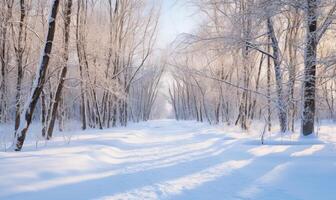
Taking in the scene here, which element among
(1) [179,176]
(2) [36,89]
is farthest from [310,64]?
(2) [36,89]

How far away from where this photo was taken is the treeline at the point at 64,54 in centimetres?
1076

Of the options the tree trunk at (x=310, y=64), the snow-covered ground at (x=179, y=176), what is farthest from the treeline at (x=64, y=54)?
the tree trunk at (x=310, y=64)

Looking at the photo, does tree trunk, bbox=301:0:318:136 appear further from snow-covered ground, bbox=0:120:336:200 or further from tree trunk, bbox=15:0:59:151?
tree trunk, bbox=15:0:59:151

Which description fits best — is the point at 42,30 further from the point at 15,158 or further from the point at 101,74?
the point at 15,158

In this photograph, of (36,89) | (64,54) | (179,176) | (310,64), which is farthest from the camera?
(64,54)

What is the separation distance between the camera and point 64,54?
42.9ft

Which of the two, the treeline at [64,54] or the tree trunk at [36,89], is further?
the treeline at [64,54]

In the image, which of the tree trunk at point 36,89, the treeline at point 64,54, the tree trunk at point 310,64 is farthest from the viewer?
the treeline at point 64,54

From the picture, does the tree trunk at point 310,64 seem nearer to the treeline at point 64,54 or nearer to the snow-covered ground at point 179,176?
the snow-covered ground at point 179,176

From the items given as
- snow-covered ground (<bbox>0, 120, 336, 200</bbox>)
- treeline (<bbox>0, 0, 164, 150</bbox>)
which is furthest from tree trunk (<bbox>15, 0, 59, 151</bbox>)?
snow-covered ground (<bbox>0, 120, 336, 200</bbox>)

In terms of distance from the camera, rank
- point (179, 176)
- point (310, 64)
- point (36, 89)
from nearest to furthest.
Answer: point (179, 176), point (310, 64), point (36, 89)

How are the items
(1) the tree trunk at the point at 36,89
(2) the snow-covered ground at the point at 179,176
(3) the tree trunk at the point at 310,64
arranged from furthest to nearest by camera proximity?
(1) the tree trunk at the point at 36,89, (3) the tree trunk at the point at 310,64, (2) the snow-covered ground at the point at 179,176

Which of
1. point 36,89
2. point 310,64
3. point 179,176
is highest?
point 310,64

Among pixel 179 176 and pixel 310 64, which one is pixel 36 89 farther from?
pixel 310 64
